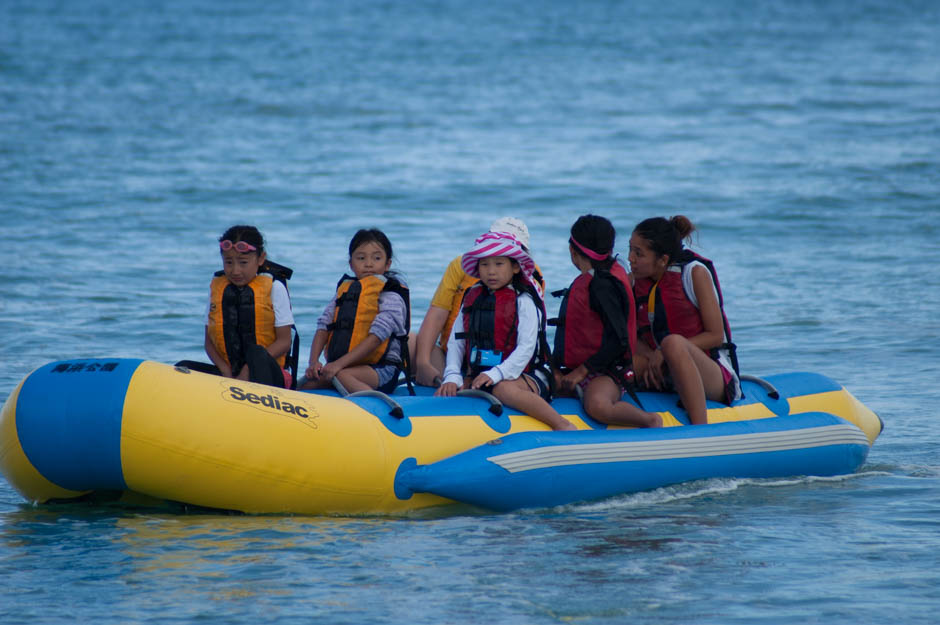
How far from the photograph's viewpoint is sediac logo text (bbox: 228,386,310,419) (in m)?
4.84

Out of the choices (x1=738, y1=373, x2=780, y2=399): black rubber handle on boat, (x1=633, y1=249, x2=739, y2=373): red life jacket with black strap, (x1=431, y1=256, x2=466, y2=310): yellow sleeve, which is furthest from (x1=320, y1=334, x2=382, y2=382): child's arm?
(x1=738, y1=373, x2=780, y2=399): black rubber handle on boat

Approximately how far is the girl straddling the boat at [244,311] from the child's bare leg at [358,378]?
0.25 m

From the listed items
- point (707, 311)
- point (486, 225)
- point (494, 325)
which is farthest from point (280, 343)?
point (486, 225)

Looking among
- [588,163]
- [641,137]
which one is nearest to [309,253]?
[588,163]

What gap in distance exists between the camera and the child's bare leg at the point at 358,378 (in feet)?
18.7

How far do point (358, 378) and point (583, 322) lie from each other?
3.63 ft

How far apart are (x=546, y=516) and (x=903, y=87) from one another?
24215 millimetres

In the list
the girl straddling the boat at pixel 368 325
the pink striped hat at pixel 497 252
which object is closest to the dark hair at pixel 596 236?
the pink striped hat at pixel 497 252

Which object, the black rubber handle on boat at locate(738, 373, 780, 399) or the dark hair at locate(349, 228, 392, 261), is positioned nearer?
the dark hair at locate(349, 228, 392, 261)

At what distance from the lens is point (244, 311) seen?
18.8ft

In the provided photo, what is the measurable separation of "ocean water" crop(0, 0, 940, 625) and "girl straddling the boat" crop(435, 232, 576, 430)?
57 centimetres

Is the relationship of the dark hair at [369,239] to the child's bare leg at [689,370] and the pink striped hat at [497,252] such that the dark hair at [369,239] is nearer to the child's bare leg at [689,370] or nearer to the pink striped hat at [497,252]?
the pink striped hat at [497,252]

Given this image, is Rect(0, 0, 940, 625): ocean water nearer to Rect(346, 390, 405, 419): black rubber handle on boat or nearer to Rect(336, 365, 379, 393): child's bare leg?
Rect(346, 390, 405, 419): black rubber handle on boat

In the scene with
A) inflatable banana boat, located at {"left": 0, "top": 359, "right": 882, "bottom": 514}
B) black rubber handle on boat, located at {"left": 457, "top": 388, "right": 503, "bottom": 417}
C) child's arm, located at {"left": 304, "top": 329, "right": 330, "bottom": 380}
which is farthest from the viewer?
child's arm, located at {"left": 304, "top": 329, "right": 330, "bottom": 380}
